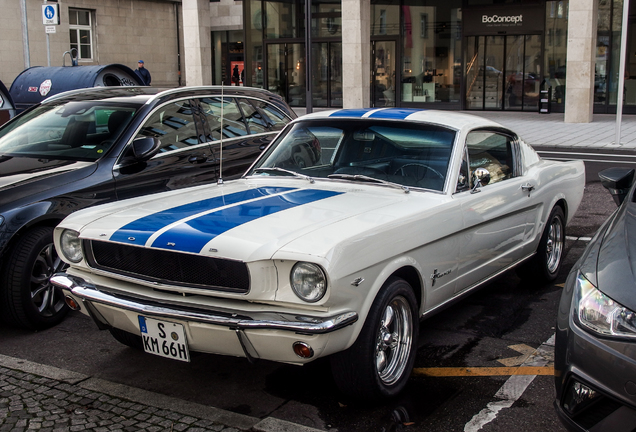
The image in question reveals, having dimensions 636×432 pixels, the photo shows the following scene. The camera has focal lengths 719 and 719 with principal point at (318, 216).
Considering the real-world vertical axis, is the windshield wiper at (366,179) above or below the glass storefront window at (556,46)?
below

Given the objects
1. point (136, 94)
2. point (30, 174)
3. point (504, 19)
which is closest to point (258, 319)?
point (30, 174)

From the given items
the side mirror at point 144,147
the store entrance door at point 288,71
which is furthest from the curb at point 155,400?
the store entrance door at point 288,71

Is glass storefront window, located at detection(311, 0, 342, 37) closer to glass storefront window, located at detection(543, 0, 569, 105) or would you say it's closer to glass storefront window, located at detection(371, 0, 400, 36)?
glass storefront window, located at detection(371, 0, 400, 36)

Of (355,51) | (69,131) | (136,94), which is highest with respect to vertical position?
(355,51)

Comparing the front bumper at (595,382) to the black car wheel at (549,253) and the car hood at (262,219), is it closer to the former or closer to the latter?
the car hood at (262,219)

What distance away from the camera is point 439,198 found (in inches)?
181

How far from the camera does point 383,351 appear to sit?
13.1 ft

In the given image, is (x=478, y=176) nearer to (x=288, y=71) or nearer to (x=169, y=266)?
(x=169, y=266)

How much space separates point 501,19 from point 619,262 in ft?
84.6

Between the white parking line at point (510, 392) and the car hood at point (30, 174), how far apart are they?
3529 mm

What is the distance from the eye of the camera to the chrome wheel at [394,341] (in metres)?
3.96

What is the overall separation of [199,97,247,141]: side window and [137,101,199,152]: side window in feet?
0.66

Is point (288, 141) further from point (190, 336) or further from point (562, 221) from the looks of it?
point (562, 221)

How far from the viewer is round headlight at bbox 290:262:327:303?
3.49 metres
